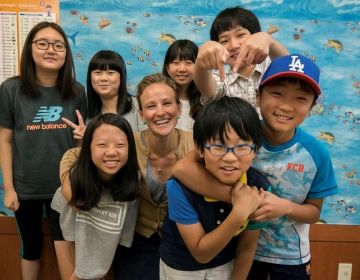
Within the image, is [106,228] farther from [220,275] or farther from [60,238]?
[220,275]

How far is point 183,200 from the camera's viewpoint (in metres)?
1.10

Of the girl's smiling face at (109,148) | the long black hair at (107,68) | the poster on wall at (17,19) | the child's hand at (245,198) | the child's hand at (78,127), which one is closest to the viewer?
the child's hand at (245,198)

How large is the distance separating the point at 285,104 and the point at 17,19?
1770 mm

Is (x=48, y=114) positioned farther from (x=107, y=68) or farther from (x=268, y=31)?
(x=268, y=31)

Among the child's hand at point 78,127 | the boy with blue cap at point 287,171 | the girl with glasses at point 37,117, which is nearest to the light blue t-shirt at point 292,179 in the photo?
the boy with blue cap at point 287,171

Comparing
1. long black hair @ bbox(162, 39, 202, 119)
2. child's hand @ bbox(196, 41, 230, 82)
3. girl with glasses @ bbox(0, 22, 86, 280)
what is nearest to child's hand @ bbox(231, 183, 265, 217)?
child's hand @ bbox(196, 41, 230, 82)

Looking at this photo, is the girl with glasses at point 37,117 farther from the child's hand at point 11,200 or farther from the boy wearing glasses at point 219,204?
the boy wearing glasses at point 219,204

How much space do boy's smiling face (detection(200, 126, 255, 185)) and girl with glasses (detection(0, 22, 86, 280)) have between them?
42.1 inches

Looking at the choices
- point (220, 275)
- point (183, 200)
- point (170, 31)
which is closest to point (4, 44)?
point (170, 31)

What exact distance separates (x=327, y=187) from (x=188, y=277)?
22.4 inches

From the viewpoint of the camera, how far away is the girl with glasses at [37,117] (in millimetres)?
1805

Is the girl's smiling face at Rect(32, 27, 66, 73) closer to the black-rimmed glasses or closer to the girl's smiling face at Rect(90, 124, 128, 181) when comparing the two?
the black-rimmed glasses

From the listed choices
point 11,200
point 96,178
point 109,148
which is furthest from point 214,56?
point 11,200

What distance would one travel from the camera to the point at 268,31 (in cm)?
216
